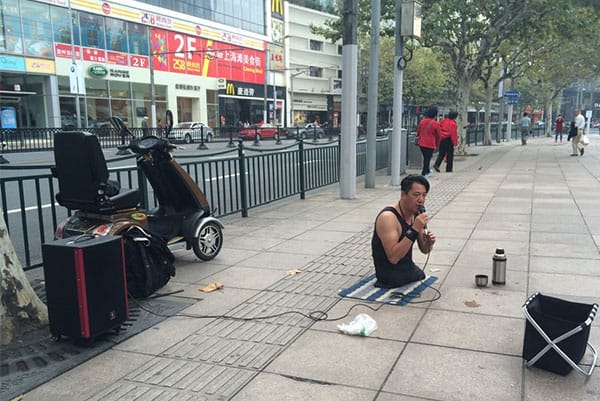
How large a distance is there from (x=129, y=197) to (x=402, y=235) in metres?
2.64

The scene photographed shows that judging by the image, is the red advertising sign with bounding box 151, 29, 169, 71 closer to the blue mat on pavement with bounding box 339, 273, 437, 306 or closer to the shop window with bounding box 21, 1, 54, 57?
the shop window with bounding box 21, 1, 54, 57

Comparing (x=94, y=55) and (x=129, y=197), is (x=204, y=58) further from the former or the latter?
(x=129, y=197)

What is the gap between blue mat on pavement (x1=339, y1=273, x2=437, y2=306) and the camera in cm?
467

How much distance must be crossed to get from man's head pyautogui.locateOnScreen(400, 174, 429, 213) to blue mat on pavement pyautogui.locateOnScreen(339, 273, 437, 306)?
790 millimetres

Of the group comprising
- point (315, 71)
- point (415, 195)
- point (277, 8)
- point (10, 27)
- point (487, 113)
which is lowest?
point (415, 195)

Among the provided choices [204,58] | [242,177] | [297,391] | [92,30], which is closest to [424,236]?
[297,391]

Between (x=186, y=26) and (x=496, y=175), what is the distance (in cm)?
3690

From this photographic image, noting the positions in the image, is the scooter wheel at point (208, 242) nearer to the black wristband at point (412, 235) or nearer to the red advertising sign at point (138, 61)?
the black wristband at point (412, 235)

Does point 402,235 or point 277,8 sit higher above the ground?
point 277,8

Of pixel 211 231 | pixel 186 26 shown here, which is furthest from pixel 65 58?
pixel 211 231

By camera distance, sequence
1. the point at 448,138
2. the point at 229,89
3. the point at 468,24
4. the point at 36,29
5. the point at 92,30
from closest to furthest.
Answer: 1. the point at 448,138
2. the point at 468,24
3. the point at 36,29
4. the point at 92,30
5. the point at 229,89

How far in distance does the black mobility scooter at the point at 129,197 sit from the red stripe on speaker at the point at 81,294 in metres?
1.05

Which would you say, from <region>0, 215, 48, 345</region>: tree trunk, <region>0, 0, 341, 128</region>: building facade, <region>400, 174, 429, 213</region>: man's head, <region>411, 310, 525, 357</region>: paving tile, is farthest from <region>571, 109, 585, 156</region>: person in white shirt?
<region>0, 0, 341, 128</region>: building facade

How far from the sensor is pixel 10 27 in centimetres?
3091
